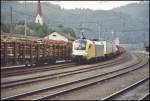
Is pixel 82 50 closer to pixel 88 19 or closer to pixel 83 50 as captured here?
pixel 83 50

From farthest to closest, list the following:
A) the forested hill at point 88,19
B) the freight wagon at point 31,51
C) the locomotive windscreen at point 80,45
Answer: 1. the forested hill at point 88,19
2. the locomotive windscreen at point 80,45
3. the freight wagon at point 31,51

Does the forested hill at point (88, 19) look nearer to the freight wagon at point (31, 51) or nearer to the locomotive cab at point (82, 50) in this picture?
the freight wagon at point (31, 51)

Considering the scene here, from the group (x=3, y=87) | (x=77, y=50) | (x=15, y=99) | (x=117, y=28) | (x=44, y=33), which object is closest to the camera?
(x=15, y=99)

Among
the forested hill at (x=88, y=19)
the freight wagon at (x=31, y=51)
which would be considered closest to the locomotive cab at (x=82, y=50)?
the freight wagon at (x=31, y=51)

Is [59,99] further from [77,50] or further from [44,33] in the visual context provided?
[44,33]

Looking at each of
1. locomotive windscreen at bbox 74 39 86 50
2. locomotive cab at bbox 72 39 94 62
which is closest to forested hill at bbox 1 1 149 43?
locomotive windscreen at bbox 74 39 86 50

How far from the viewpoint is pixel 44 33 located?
81.1m

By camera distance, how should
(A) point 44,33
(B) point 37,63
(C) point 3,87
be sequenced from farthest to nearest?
(A) point 44,33, (B) point 37,63, (C) point 3,87

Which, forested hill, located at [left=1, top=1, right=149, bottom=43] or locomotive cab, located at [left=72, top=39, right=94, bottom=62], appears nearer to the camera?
locomotive cab, located at [left=72, top=39, right=94, bottom=62]

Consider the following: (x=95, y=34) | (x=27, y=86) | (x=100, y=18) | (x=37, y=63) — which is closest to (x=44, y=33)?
(x=95, y=34)

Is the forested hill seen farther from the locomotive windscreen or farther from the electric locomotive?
the locomotive windscreen

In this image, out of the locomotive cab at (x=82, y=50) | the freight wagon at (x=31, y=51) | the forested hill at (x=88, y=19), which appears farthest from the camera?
the forested hill at (x=88, y=19)

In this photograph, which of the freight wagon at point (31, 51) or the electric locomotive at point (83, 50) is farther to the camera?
the electric locomotive at point (83, 50)

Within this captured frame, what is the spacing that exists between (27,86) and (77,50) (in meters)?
20.9
